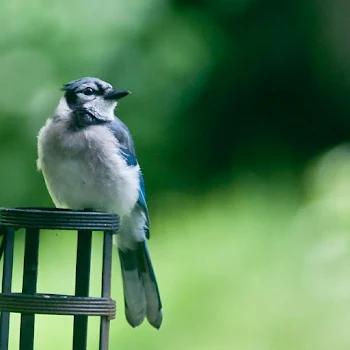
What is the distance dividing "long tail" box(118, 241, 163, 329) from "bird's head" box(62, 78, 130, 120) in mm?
524

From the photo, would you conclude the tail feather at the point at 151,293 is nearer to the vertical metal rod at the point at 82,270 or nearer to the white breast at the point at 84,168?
the white breast at the point at 84,168

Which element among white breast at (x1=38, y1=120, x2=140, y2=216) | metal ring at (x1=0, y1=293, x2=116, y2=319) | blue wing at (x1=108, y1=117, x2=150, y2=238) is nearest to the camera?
metal ring at (x1=0, y1=293, x2=116, y2=319)

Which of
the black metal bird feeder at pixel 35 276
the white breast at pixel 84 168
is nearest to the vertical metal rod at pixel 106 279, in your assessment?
the black metal bird feeder at pixel 35 276

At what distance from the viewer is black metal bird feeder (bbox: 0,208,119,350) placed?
2.42 meters

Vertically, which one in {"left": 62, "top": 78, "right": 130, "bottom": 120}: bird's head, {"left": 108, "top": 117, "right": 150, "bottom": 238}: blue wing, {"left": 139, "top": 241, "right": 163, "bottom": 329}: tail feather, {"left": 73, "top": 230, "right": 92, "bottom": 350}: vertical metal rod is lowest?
{"left": 73, "top": 230, "right": 92, "bottom": 350}: vertical metal rod

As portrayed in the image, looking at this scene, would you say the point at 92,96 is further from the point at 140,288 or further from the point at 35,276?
the point at 35,276

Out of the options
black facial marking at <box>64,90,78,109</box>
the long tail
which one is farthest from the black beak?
the long tail

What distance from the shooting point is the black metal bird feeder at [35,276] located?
7.93 ft

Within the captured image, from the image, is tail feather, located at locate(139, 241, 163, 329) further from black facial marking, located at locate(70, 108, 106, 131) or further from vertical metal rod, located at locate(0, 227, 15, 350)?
vertical metal rod, located at locate(0, 227, 15, 350)

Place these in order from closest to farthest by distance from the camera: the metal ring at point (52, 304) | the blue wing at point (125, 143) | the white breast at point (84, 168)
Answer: the metal ring at point (52, 304) → the white breast at point (84, 168) → the blue wing at point (125, 143)

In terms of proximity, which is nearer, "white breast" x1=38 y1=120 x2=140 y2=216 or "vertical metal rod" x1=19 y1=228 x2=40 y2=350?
"vertical metal rod" x1=19 y1=228 x2=40 y2=350

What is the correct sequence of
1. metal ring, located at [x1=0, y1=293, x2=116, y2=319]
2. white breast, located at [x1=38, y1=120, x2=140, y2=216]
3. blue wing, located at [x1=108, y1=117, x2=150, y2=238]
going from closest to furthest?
metal ring, located at [x1=0, y1=293, x2=116, y2=319] → white breast, located at [x1=38, y1=120, x2=140, y2=216] → blue wing, located at [x1=108, y1=117, x2=150, y2=238]

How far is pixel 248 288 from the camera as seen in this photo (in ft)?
12.0

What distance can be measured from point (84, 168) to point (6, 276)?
81cm
